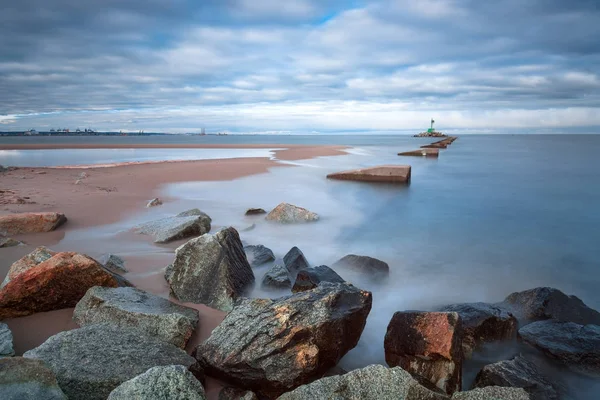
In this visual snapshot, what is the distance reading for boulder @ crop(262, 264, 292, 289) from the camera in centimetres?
496

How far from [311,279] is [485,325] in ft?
6.09

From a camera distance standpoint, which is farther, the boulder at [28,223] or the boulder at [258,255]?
the boulder at [28,223]

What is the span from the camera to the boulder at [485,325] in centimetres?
397

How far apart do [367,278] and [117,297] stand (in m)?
3.18

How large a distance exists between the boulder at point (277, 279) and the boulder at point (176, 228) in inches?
86.9

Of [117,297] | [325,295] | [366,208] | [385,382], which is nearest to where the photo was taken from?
[385,382]

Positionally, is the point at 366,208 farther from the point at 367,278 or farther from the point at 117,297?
the point at 117,297

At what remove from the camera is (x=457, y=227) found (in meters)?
9.32

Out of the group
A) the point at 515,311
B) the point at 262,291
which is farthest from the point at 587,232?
the point at 262,291

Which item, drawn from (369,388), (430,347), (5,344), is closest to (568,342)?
(430,347)

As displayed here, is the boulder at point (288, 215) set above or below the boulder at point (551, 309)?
above

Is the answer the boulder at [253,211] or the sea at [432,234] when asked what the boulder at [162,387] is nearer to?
the sea at [432,234]

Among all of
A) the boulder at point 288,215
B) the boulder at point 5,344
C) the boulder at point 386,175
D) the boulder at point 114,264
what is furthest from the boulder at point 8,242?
the boulder at point 386,175

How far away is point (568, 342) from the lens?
380 cm
